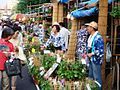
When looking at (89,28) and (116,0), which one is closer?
(89,28)

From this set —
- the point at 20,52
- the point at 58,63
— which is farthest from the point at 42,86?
the point at 20,52

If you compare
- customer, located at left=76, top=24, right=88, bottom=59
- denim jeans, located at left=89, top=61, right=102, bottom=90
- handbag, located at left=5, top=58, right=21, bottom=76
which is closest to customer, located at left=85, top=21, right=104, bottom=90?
denim jeans, located at left=89, top=61, right=102, bottom=90

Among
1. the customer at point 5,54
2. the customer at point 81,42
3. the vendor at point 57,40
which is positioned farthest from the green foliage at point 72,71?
the vendor at point 57,40

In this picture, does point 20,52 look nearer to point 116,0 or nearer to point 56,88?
point 56,88

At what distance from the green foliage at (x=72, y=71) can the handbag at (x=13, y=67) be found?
127 cm

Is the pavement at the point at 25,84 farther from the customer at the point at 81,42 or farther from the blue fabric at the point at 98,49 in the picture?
the blue fabric at the point at 98,49

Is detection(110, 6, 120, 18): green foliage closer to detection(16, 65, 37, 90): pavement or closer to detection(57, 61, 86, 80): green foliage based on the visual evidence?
detection(57, 61, 86, 80): green foliage

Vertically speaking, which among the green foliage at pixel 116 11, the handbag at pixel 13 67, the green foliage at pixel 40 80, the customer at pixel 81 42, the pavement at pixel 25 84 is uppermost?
the green foliage at pixel 116 11

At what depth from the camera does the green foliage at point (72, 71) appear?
7.62 meters

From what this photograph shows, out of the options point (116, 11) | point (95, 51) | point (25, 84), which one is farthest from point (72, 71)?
point (25, 84)

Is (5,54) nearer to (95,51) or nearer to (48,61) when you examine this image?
(48,61)

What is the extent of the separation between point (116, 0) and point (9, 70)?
350 cm

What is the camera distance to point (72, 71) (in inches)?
304

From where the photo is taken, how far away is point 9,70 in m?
8.67
